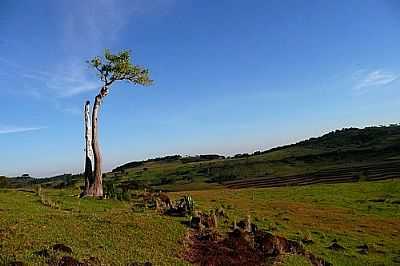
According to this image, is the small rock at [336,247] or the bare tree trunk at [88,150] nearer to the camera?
the small rock at [336,247]

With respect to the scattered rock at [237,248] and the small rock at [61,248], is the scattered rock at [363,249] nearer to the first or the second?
the scattered rock at [237,248]

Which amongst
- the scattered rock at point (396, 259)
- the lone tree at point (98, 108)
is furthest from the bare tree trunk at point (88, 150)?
the scattered rock at point (396, 259)

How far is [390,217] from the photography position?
45562 mm

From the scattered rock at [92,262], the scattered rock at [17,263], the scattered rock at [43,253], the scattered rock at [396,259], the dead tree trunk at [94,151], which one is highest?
the dead tree trunk at [94,151]

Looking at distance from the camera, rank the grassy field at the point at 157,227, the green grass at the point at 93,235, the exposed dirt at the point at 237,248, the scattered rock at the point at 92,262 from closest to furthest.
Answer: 1. the scattered rock at the point at 92,262
2. the green grass at the point at 93,235
3. the grassy field at the point at 157,227
4. the exposed dirt at the point at 237,248

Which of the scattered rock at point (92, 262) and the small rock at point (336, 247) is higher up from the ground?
the scattered rock at point (92, 262)

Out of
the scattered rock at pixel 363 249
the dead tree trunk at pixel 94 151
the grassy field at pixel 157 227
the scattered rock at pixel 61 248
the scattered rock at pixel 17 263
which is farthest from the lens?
the dead tree trunk at pixel 94 151

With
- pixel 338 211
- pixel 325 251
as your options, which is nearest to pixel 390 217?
pixel 338 211

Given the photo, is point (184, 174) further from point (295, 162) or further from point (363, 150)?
point (363, 150)

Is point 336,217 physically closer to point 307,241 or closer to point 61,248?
point 307,241

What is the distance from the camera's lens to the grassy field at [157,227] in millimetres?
20281

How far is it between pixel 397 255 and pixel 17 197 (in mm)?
26141

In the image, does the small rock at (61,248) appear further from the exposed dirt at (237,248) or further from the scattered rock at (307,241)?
the scattered rock at (307,241)

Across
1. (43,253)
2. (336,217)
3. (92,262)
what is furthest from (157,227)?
(336,217)
